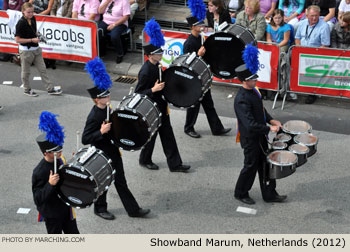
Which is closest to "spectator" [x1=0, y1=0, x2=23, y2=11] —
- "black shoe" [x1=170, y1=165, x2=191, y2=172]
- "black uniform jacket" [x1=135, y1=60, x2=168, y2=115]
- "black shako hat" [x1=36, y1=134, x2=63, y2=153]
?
"black uniform jacket" [x1=135, y1=60, x2=168, y2=115]

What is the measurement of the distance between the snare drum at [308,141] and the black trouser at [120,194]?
7.52ft

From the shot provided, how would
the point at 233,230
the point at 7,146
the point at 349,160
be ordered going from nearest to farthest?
the point at 233,230, the point at 349,160, the point at 7,146

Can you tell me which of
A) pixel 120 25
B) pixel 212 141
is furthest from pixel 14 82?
pixel 212 141

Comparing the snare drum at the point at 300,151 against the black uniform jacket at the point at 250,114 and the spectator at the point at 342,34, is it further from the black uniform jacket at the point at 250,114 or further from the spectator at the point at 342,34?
the spectator at the point at 342,34

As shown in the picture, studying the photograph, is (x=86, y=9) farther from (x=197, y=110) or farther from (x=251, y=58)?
(x=251, y=58)

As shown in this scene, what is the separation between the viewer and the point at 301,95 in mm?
11656

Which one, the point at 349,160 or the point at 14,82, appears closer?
the point at 349,160

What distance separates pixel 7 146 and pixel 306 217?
4922mm

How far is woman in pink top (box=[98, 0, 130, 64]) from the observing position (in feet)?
43.2

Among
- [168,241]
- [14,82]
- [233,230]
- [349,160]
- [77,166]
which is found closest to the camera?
[77,166]

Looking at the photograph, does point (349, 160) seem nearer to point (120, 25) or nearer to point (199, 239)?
point (199, 239)

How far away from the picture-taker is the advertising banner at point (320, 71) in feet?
35.2

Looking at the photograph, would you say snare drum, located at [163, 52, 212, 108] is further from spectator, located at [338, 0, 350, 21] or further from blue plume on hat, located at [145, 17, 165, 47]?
spectator, located at [338, 0, 350, 21]

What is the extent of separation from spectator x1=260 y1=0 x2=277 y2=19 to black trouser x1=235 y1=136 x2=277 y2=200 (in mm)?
5258
